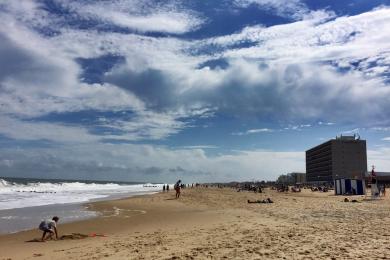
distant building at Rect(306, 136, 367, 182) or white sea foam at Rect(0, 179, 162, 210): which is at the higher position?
distant building at Rect(306, 136, 367, 182)

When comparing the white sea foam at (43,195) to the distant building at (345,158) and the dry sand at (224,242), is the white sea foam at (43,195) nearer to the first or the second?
the dry sand at (224,242)

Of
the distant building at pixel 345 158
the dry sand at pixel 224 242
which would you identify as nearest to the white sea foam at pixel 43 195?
the dry sand at pixel 224 242

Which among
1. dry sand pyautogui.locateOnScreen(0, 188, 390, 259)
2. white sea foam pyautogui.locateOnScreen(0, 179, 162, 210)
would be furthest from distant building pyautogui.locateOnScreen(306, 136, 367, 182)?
dry sand pyautogui.locateOnScreen(0, 188, 390, 259)

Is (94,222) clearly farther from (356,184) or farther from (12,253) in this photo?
(356,184)

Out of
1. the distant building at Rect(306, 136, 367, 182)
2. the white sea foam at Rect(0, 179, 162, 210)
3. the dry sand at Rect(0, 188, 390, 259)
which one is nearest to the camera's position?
the dry sand at Rect(0, 188, 390, 259)

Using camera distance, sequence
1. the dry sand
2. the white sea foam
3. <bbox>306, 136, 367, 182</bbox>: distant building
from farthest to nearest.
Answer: <bbox>306, 136, 367, 182</bbox>: distant building
the white sea foam
the dry sand

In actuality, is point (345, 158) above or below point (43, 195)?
above

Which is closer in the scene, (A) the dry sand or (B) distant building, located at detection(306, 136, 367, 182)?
(A) the dry sand

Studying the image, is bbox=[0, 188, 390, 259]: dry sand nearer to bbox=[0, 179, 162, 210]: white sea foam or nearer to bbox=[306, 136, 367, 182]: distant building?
bbox=[0, 179, 162, 210]: white sea foam

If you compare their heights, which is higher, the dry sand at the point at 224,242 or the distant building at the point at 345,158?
the distant building at the point at 345,158

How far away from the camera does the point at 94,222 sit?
21297mm

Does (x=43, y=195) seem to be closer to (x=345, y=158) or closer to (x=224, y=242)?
(x=224, y=242)

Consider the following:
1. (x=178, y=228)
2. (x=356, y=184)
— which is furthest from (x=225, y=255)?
(x=356, y=184)

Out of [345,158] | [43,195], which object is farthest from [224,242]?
[345,158]
